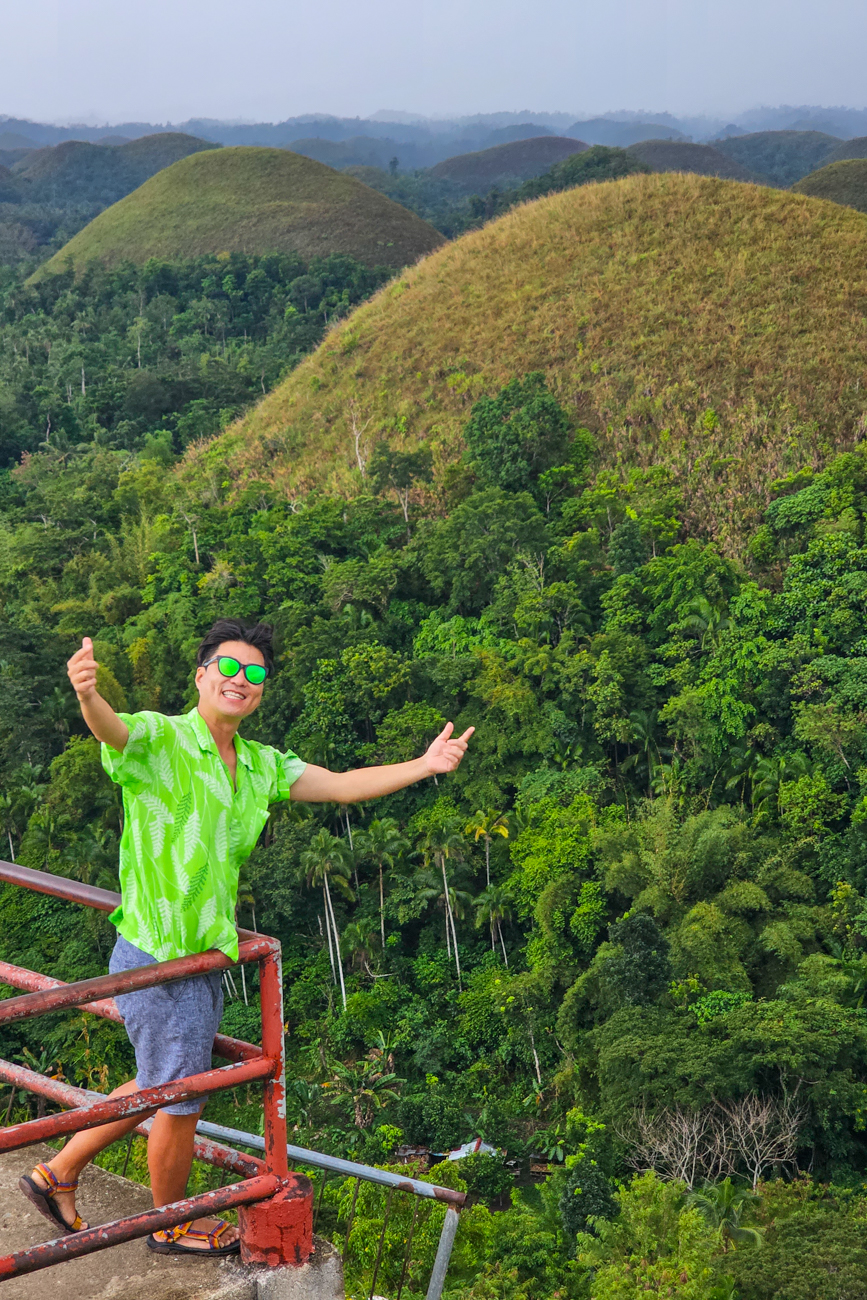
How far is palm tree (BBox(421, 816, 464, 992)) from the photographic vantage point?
81.5ft

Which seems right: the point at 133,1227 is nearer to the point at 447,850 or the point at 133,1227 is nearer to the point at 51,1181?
the point at 51,1181

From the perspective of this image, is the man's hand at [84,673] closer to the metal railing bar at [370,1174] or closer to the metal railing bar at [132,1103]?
the metal railing bar at [132,1103]

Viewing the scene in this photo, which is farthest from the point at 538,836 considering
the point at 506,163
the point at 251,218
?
the point at 506,163

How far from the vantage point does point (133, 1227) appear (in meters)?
2.53

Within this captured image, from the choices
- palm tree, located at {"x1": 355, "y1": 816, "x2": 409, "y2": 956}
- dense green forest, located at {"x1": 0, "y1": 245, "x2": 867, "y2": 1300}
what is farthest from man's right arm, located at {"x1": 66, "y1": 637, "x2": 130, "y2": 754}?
palm tree, located at {"x1": 355, "y1": 816, "x2": 409, "y2": 956}

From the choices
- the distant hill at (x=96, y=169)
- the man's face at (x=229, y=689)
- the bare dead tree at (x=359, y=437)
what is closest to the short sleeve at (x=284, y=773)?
the man's face at (x=229, y=689)

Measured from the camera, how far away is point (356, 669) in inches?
1072

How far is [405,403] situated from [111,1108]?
3602 cm

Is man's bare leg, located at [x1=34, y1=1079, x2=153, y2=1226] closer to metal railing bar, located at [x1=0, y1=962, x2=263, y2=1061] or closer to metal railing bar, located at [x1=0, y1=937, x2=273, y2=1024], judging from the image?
metal railing bar, located at [x1=0, y1=962, x2=263, y2=1061]

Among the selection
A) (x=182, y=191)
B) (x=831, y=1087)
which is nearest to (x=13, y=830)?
(x=831, y=1087)

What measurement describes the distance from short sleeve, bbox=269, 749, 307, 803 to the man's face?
8.9 inches

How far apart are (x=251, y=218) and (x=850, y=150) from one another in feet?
218

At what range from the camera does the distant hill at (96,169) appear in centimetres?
11019

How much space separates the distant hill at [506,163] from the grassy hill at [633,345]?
8389 cm
